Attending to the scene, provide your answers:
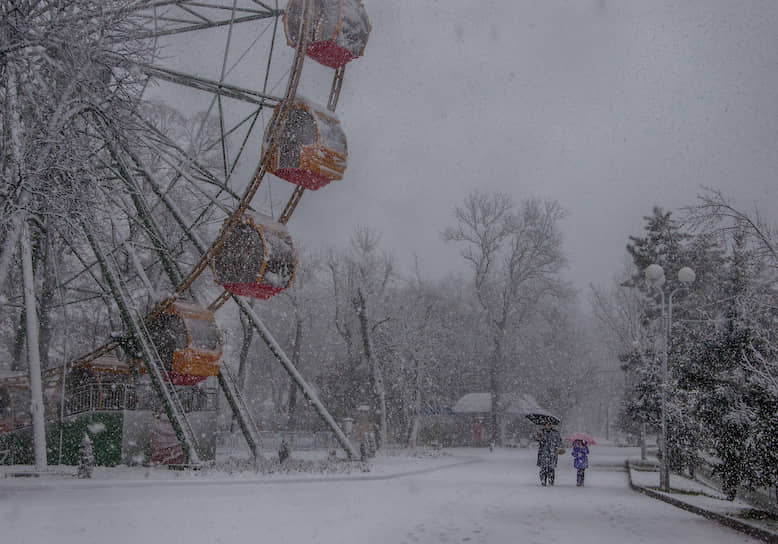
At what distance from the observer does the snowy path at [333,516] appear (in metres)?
10.8

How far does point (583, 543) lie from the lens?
34.5 feet

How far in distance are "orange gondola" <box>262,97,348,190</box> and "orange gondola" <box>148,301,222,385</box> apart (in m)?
5.16

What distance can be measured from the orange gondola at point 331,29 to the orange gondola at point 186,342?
7964 mm

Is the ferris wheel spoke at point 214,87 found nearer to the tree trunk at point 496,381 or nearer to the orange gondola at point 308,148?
the orange gondola at point 308,148

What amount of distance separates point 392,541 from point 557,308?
60640 mm

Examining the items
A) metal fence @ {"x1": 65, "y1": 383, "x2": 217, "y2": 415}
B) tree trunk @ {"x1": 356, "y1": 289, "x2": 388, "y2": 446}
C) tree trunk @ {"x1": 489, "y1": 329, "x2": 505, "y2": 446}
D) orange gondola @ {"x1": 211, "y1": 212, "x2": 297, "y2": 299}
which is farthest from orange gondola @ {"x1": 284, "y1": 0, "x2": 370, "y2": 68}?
tree trunk @ {"x1": 489, "y1": 329, "x2": 505, "y2": 446}

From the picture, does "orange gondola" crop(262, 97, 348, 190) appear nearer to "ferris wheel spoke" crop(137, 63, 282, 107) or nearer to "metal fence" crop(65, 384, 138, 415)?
"ferris wheel spoke" crop(137, 63, 282, 107)

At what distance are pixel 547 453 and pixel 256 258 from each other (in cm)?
1052

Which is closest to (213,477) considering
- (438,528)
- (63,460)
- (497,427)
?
(63,460)

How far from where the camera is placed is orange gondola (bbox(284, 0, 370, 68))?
62.8 ft

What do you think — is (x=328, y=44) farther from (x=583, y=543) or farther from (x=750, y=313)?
(x=583, y=543)

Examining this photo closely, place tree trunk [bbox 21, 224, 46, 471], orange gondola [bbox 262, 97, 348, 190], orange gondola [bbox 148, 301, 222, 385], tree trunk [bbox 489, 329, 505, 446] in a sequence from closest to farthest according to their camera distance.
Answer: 1. tree trunk [bbox 21, 224, 46, 471]
2. orange gondola [bbox 262, 97, 348, 190]
3. orange gondola [bbox 148, 301, 222, 385]
4. tree trunk [bbox 489, 329, 505, 446]

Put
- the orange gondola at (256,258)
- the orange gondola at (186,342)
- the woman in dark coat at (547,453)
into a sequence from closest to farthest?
1. the orange gondola at (256,258)
2. the orange gondola at (186,342)
3. the woman in dark coat at (547,453)

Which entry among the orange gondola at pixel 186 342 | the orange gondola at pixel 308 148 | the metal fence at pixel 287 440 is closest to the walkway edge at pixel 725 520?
the orange gondola at pixel 308 148
